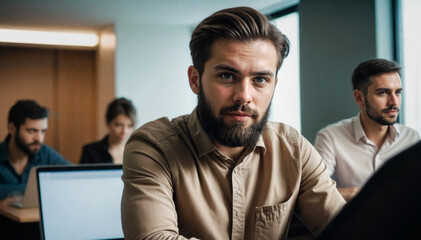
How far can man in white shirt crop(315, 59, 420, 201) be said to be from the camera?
2824 mm

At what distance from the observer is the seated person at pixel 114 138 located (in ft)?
11.8

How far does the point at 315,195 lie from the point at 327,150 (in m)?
1.65

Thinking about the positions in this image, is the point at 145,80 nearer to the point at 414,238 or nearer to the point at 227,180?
the point at 227,180

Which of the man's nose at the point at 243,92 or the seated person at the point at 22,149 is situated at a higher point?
the man's nose at the point at 243,92

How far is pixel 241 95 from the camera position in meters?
1.15

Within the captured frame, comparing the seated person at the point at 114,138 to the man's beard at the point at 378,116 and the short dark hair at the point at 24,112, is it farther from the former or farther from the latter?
the man's beard at the point at 378,116

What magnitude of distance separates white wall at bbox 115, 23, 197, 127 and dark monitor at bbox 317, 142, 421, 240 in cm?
643

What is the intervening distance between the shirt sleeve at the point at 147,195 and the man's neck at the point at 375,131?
2094 millimetres

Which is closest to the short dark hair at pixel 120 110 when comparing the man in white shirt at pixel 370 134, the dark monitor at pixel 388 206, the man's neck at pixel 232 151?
the man in white shirt at pixel 370 134

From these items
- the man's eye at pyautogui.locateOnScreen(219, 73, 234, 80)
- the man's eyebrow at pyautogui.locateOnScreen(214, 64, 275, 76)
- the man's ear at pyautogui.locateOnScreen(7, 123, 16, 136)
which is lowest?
the man's ear at pyautogui.locateOnScreen(7, 123, 16, 136)

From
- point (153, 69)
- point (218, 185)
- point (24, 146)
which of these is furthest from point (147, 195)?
point (153, 69)

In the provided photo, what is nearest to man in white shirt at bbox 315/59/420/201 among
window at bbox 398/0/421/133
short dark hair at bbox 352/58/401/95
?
short dark hair at bbox 352/58/401/95

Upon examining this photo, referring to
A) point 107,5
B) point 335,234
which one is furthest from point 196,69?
point 107,5

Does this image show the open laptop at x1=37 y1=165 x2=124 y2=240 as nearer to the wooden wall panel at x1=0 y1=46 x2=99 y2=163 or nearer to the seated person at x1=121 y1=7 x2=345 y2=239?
the seated person at x1=121 y1=7 x2=345 y2=239
